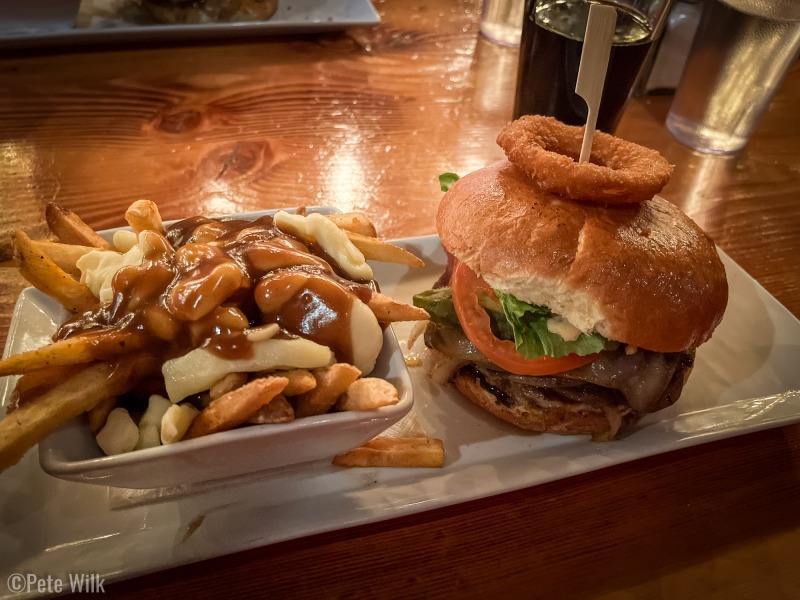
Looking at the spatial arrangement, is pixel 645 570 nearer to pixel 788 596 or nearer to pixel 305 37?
pixel 788 596

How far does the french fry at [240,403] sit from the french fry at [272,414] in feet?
0.07

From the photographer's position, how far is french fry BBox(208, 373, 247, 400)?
1.18 metres

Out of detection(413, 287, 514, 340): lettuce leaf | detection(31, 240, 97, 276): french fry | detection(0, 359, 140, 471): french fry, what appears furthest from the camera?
detection(413, 287, 514, 340): lettuce leaf

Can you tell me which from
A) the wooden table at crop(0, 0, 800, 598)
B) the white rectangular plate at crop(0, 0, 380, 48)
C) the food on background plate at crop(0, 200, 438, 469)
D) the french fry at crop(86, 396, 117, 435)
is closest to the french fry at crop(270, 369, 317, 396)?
the food on background plate at crop(0, 200, 438, 469)

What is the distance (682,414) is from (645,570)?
1.77 feet

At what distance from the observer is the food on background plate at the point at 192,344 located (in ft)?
3.76

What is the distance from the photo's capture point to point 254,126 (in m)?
2.96

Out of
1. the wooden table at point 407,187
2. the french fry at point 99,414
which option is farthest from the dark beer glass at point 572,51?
the french fry at point 99,414

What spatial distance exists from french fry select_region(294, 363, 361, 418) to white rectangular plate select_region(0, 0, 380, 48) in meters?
2.76

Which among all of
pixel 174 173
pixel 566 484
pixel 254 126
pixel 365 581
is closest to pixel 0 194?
pixel 174 173

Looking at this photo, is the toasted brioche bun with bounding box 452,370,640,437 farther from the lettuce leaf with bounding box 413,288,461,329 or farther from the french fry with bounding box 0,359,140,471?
the french fry with bounding box 0,359,140,471

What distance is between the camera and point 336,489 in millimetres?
1499

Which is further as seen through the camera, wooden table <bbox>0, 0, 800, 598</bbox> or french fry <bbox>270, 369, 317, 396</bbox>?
wooden table <bbox>0, 0, 800, 598</bbox>

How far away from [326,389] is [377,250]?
1.68 ft
